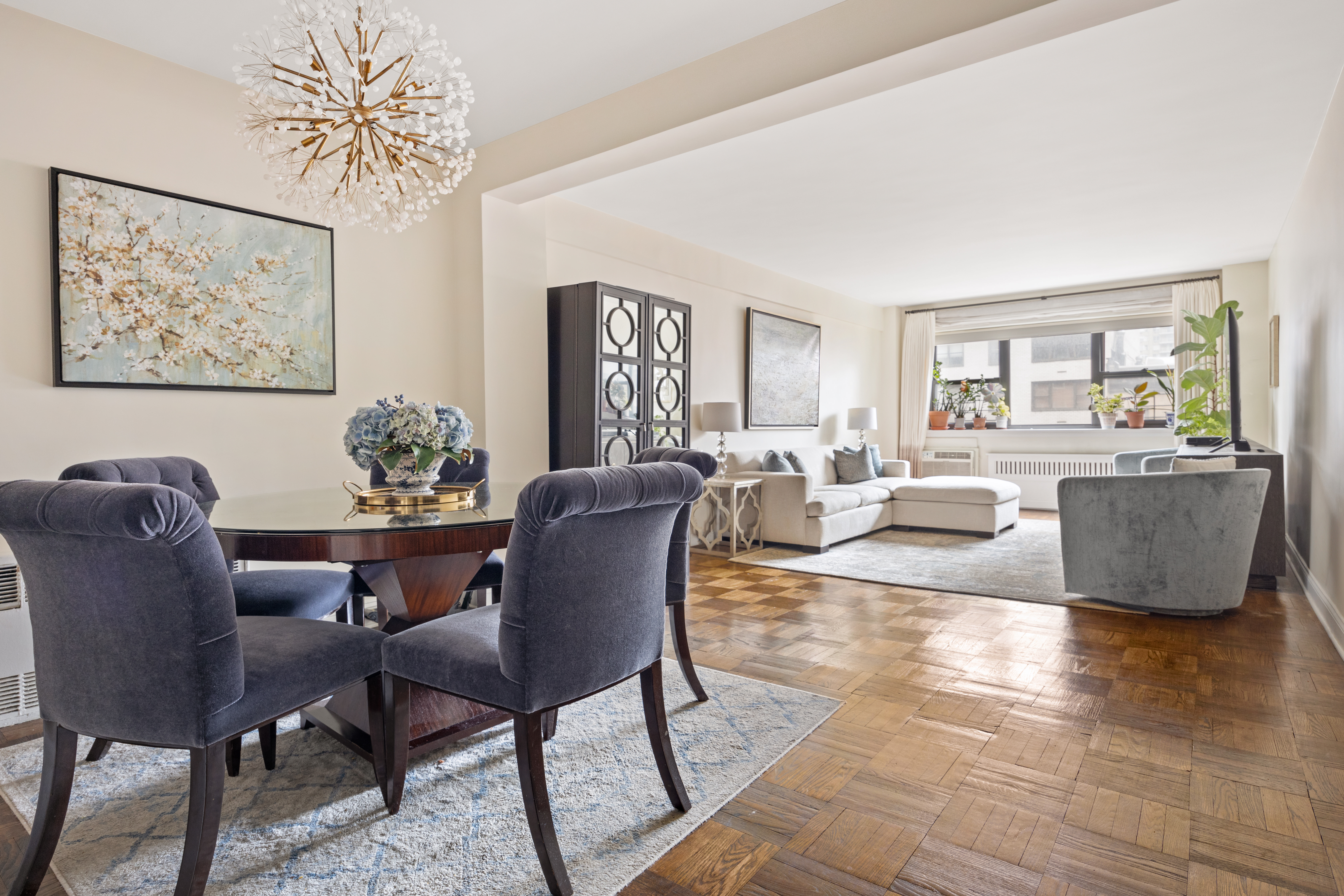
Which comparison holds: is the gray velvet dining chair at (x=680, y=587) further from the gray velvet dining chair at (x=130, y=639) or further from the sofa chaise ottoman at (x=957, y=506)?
the sofa chaise ottoman at (x=957, y=506)

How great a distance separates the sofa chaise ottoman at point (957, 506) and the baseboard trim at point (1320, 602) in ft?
6.46

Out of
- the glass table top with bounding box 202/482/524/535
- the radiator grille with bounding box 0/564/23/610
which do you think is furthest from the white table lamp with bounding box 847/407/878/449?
the radiator grille with bounding box 0/564/23/610

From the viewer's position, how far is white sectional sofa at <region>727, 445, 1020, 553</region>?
17.9 ft

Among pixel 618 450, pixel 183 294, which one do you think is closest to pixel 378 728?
pixel 183 294

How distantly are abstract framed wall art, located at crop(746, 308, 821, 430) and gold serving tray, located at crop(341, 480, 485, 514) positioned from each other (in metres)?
4.39

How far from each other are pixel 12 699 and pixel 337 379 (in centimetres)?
174

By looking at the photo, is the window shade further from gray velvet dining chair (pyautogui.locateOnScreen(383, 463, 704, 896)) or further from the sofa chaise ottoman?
gray velvet dining chair (pyautogui.locateOnScreen(383, 463, 704, 896))

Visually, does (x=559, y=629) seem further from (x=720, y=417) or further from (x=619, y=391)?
(x=720, y=417)

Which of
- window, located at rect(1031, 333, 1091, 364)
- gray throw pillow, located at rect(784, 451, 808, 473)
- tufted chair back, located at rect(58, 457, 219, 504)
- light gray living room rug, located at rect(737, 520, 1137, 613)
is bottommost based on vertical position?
light gray living room rug, located at rect(737, 520, 1137, 613)

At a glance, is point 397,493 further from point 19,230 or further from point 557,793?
point 19,230

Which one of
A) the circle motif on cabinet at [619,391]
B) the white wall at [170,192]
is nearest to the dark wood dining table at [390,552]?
the white wall at [170,192]

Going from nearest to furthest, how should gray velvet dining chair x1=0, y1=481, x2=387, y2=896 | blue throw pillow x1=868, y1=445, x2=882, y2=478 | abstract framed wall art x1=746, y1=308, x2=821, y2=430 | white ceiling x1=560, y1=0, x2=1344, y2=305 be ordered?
gray velvet dining chair x1=0, y1=481, x2=387, y2=896, white ceiling x1=560, y1=0, x2=1344, y2=305, abstract framed wall art x1=746, y1=308, x2=821, y2=430, blue throw pillow x1=868, y1=445, x2=882, y2=478

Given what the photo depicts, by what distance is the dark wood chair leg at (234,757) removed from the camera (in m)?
1.92

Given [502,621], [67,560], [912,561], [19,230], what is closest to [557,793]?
[502,621]
